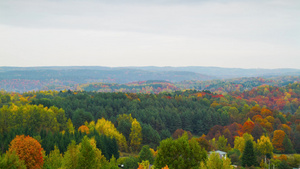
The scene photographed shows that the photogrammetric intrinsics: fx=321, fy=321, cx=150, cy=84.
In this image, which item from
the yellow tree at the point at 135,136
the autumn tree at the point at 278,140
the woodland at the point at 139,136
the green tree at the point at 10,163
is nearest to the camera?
the green tree at the point at 10,163

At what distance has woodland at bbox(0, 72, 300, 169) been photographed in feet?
179

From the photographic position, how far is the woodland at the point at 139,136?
54.6 metres

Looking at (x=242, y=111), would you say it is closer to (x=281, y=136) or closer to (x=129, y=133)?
(x=281, y=136)

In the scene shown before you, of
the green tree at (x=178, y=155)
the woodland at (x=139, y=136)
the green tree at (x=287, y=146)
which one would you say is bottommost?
the green tree at (x=287, y=146)

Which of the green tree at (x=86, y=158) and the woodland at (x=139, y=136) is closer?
the green tree at (x=86, y=158)

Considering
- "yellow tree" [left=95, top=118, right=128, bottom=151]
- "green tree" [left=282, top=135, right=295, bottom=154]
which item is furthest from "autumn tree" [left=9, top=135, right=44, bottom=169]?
"green tree" [left=282, top=135, right=295, bottom=154]

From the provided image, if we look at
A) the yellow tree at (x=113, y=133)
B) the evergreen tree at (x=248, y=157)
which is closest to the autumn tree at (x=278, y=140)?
the evergreen tree at (x=248, y=157)

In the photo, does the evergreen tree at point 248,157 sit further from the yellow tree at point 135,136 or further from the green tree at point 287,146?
the green tree at point 287,146

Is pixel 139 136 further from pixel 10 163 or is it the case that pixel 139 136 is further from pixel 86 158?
pixel 10 163

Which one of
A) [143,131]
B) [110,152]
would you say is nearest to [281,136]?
[143,131]

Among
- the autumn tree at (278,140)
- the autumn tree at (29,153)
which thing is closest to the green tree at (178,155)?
the autumn tree at (29,153)

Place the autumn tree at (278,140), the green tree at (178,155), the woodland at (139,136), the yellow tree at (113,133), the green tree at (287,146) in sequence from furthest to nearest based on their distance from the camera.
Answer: the autumn tree at (278,140) < the green tree at (287,146) < the yellow tree at (113,133) < the woodland at (139,136) < the green tree at (178,155)

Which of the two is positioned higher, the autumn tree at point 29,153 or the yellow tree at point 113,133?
the autumn tree at point 29,153

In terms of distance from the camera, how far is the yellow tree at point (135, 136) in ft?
358
